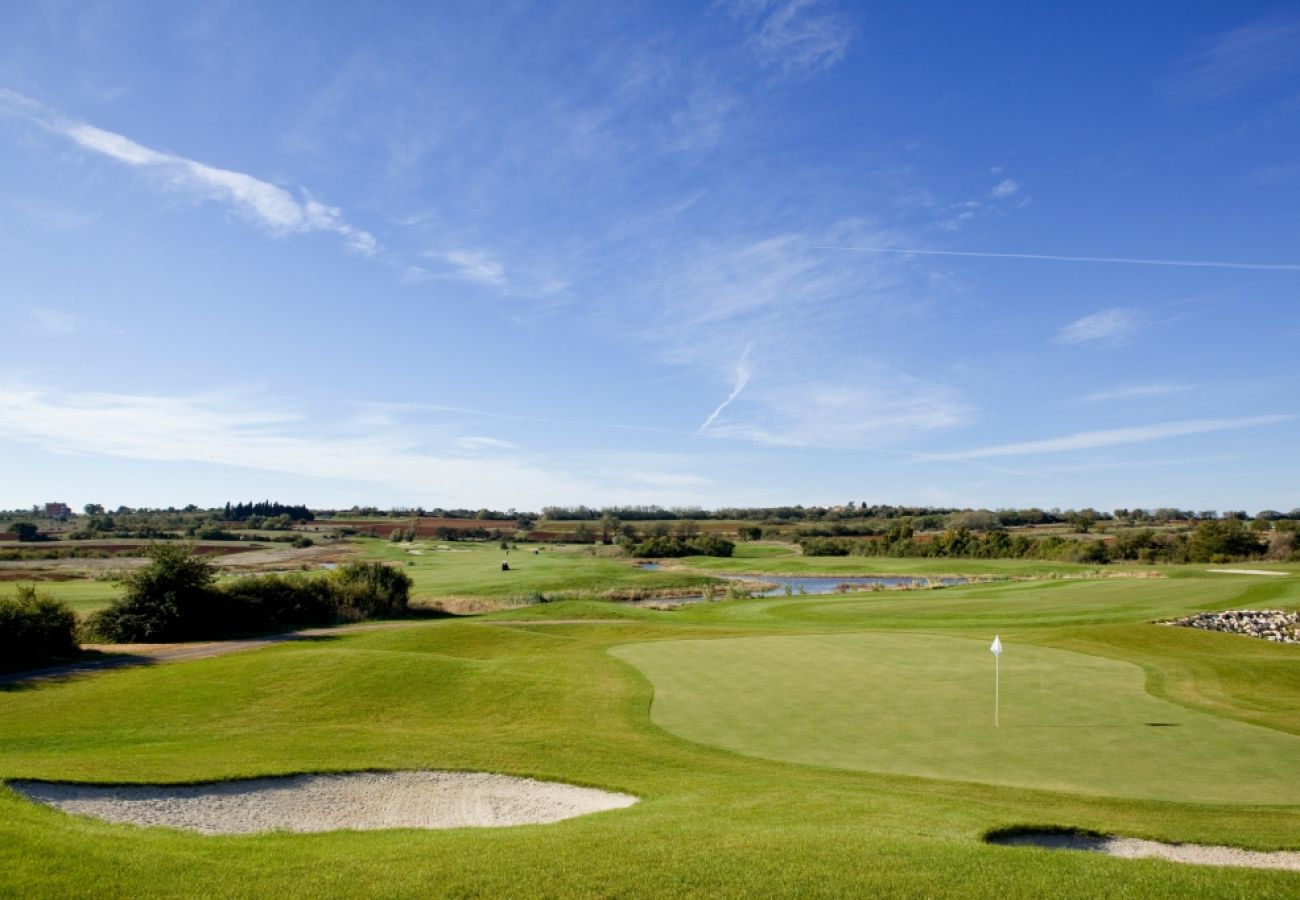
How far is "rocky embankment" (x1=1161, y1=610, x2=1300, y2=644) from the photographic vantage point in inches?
1352

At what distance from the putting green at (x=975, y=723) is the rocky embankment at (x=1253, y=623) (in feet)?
49.6

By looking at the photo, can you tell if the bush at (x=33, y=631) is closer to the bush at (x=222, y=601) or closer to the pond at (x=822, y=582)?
the bush at (x=222, y=601)

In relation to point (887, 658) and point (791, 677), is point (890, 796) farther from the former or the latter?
point (887, 658)

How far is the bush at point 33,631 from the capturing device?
26.7 metres

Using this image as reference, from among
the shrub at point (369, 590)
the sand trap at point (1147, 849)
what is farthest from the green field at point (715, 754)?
the shrub at point (369, 590)

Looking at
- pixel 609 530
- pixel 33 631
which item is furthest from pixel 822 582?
pixel 33 631

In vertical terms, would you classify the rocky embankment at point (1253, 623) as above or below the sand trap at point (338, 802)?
above

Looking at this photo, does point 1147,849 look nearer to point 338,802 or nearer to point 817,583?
point 338,802

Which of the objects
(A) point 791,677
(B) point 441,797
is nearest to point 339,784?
(B) point 441,797

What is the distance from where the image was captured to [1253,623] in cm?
3566

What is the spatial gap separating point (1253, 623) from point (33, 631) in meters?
49.1

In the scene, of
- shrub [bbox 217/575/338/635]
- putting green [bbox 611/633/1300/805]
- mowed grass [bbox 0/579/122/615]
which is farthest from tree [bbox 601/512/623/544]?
putting green [bbox 611/633/1300/805]

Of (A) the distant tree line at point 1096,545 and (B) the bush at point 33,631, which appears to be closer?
(B) the bush at point 33,631

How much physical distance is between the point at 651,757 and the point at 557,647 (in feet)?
50.4
